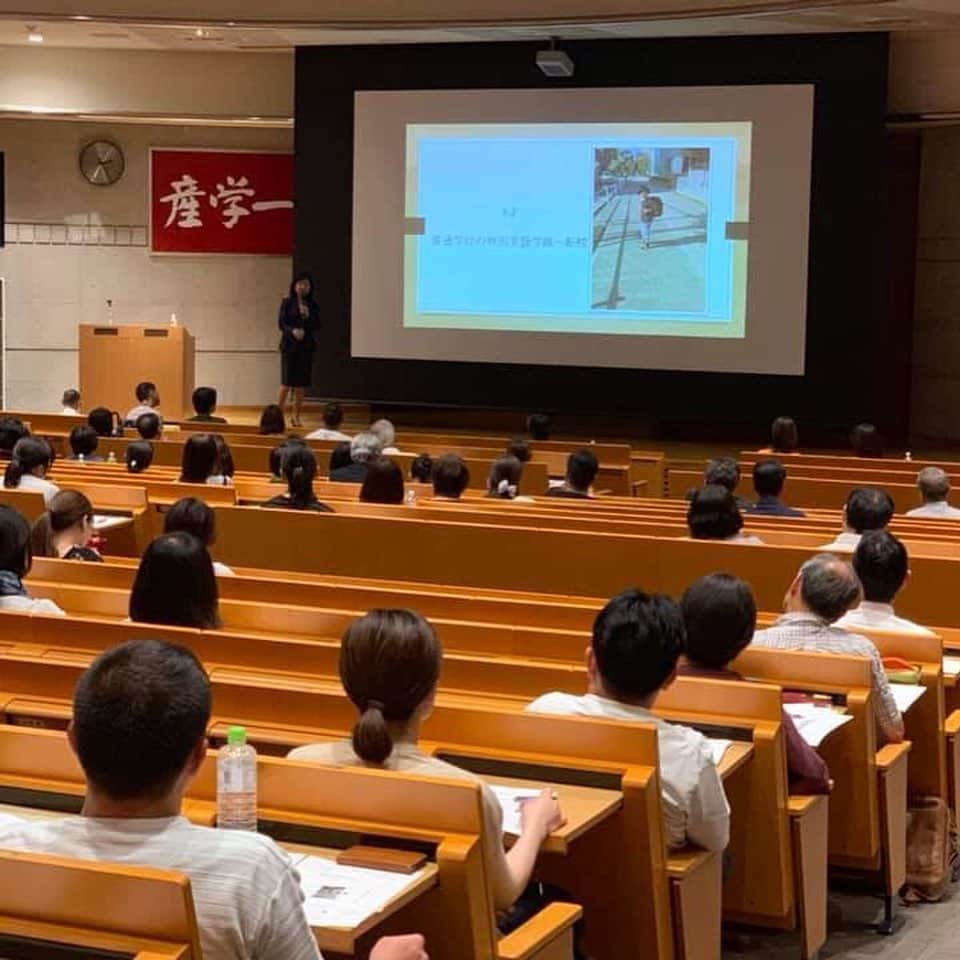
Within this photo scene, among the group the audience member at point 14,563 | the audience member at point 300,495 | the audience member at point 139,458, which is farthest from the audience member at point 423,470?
the audience member at point 14,563

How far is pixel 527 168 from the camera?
15.7m

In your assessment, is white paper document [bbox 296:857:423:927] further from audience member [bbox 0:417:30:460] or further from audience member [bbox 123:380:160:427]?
audience member [bbox 123:380:160:427]

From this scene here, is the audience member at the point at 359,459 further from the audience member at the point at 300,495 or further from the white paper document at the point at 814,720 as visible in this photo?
the white paper document at the point at 814,720

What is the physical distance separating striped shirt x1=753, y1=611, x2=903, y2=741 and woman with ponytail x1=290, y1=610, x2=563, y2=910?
5.64ft

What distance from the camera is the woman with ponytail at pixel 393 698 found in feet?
10.9

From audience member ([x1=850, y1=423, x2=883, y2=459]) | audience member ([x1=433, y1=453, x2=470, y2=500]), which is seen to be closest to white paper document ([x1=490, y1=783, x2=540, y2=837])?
audience member ([x1=433, y1=453, x2=470, y2=500])

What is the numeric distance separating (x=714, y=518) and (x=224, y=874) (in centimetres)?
515

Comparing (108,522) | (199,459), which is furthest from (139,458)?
(108,522)

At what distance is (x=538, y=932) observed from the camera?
3.22m

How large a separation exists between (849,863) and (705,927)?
108 cm

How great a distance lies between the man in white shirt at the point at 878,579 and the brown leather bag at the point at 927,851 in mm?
585

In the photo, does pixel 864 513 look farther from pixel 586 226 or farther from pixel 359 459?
pixel 586 226

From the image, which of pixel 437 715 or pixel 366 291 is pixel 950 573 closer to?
pixel 437 715

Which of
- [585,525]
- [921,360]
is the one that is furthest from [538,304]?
[585,525]
